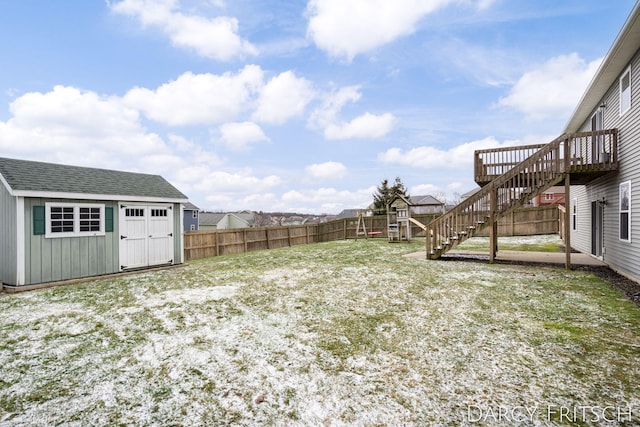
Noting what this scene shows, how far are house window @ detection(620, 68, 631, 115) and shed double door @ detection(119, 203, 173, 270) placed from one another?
13400 mm

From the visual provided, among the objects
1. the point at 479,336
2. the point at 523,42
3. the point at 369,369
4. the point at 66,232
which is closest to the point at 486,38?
the point at 523,42

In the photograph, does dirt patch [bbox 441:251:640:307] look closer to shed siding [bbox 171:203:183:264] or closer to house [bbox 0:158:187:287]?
shed siding [bbox 171:203:183:264]

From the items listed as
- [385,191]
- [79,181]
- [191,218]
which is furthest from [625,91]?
[191,218]

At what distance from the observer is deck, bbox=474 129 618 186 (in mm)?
8508

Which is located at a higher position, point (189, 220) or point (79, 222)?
point (79, 222)

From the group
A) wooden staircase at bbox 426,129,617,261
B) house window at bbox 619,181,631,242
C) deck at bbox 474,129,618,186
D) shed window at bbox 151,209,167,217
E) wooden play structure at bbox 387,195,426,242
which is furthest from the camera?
wooden play structure at bbox 387,195,426,242

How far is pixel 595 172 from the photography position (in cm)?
859

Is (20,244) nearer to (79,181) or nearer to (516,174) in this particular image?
(79,181)

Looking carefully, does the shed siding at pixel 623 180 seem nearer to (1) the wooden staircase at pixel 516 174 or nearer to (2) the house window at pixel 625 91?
(2) the house window at pixel 625 91

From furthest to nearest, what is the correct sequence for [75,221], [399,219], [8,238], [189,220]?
1. [189,220]
2. [399,219]
3. [75,221]
4. [8,238]

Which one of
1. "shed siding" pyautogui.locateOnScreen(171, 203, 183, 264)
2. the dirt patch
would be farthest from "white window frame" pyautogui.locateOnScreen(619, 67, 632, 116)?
"shed siding" pyautogui.locateOnScreen(171, 203, 183, 264)

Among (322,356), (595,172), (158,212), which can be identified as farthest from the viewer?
(158,212)

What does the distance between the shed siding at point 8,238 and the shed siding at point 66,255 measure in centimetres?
24

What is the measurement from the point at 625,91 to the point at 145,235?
1407 centimetres
